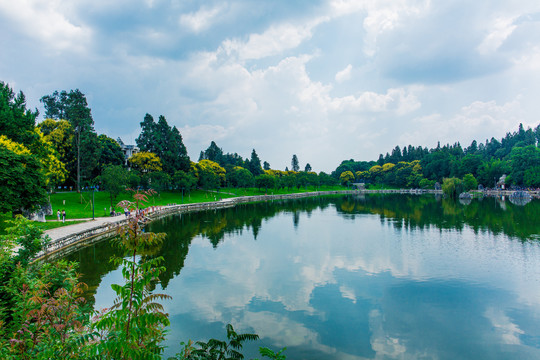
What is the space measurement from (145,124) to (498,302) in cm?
7365

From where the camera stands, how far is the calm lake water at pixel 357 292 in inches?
452

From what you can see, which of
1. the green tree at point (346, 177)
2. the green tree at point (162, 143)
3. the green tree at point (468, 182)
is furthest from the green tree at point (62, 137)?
the green tree at point (346, 177)

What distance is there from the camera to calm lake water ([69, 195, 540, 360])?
11469mm

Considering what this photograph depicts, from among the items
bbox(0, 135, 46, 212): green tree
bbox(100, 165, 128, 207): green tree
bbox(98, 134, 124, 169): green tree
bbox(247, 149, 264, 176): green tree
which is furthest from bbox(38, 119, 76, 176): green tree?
bbox(247, 149, 264, 176): green tree

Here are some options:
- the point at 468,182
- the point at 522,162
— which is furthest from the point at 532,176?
the point at 468,182

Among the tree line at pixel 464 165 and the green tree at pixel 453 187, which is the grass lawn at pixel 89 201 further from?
the tree line at pixel 464 165

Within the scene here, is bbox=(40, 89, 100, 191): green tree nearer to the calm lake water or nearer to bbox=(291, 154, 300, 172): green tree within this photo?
the calm lake water

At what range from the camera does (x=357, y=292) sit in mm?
16109

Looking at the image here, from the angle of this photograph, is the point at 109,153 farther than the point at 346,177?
No

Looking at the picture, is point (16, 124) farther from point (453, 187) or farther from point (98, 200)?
point (453, 187)

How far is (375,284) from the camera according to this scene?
56.6 feet

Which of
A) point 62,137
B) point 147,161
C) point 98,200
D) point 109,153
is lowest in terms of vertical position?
point 98,200

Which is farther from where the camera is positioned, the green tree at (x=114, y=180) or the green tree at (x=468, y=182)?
the green tree at (x=468, y=182)

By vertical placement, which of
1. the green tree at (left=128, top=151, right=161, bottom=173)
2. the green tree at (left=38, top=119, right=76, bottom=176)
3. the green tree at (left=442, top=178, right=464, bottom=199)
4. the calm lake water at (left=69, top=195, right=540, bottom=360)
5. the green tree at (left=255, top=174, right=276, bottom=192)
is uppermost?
the green tree at (left=38, top=119, right=76, bottom=176)
